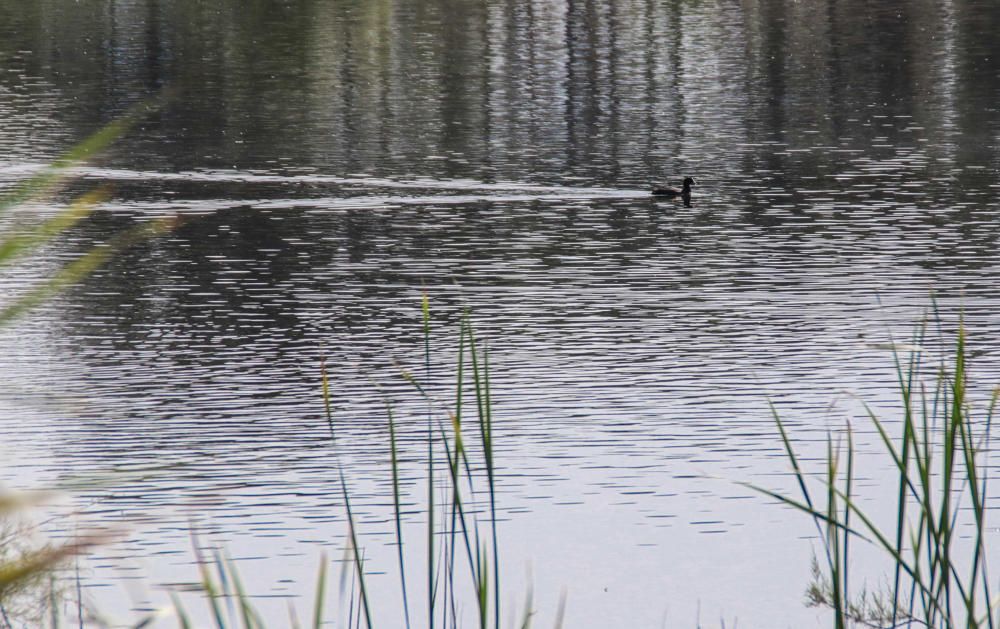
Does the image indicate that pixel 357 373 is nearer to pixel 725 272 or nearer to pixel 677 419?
pixel 677 419

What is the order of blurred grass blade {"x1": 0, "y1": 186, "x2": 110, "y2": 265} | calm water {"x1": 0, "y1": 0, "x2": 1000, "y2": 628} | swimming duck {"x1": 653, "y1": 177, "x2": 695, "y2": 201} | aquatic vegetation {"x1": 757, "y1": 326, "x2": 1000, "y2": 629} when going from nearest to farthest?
blurred grass blade {"x1": 0, "y1": 186, "x2": 110, "y2": 265} → aquatic vegetation {"x1": 757, "y1": 326, "x2": 1000, "y2": 629} → calm water {"x1": 0, "y1": 0, "x2": 1000, "y2": 628} → swimming duck {"x1": 653, "y1": 177, "x2": 695, "y2": 201}

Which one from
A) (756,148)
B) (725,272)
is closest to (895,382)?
(725,272)

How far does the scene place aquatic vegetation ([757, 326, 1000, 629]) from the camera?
15.8ft

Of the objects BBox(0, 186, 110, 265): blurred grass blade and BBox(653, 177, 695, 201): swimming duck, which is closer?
BBox(0, 186, 110, 265): blurred grass blade

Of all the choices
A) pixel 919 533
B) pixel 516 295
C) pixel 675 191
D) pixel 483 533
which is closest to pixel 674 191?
pixel 675 191

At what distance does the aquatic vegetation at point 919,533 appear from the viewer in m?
4.82

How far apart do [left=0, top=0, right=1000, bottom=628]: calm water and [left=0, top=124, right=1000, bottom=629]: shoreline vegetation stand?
0.82 feet

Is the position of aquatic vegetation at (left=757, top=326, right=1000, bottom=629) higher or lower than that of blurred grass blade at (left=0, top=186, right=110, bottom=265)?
lower

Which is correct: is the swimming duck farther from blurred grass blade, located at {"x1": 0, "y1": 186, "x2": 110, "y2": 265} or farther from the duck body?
blurred grass blade, located at {"x1": 0, "y1": 186, "x2": 110, "y2": 265}

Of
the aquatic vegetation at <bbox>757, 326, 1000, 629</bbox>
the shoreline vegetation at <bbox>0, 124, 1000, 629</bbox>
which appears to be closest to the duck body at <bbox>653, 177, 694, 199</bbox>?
the shoreline vegetation at <bbox>0, 124, 1000, 629</bbox>

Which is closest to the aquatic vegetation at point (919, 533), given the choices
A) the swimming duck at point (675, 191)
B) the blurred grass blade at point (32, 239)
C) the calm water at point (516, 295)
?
the calm water at point (516, 295)

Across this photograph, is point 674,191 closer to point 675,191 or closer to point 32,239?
point 675,191

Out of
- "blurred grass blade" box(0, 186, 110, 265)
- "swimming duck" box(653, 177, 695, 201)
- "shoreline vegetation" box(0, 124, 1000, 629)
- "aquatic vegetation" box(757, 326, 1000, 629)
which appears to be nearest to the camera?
"blurred grass blade" box(0, 186, 110, 265)

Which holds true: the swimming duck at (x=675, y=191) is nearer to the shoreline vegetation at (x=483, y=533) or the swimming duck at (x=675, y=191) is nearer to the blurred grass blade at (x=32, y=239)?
the shoreline vegetation at (x=483, y=533)
